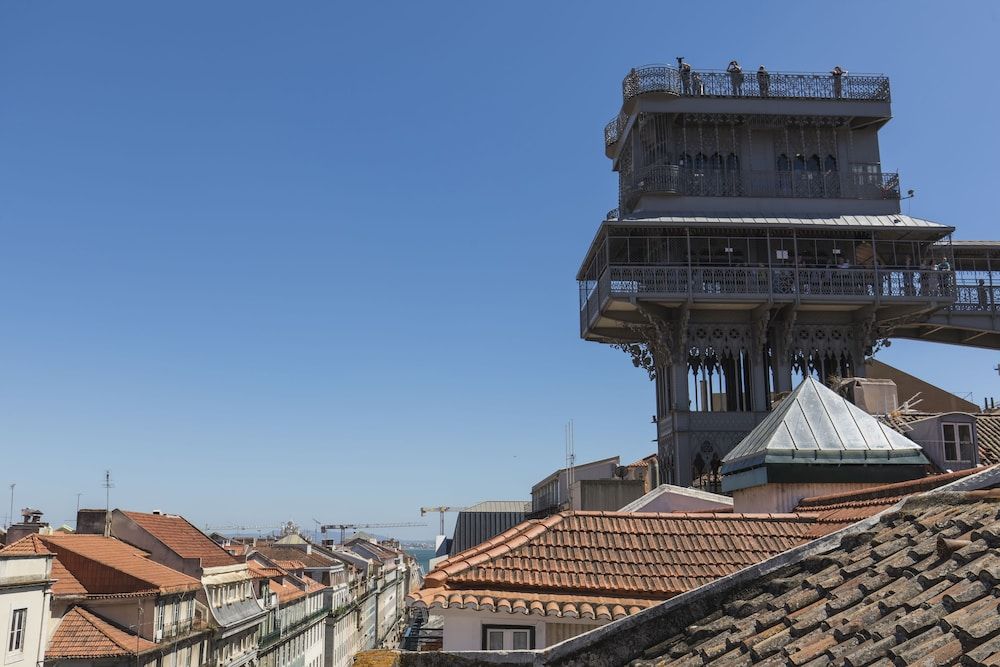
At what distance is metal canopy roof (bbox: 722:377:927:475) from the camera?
18844 mm

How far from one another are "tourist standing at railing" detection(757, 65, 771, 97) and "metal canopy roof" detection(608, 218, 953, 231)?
613cm

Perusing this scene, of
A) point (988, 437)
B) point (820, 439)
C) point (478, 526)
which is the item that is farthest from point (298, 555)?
point (820, 439)

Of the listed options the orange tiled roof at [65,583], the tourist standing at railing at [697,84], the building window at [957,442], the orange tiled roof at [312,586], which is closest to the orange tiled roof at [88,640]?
the orange tiled roof at [65,583]

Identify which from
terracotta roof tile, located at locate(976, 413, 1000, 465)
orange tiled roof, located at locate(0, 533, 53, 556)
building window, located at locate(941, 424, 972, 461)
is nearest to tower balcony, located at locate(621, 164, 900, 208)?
terracotta roof tile, located at locate(976, 413, 1000, 465)

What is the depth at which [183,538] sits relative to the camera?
6325 cm

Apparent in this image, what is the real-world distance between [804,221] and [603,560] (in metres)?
30.7

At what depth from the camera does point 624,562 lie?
521 inches

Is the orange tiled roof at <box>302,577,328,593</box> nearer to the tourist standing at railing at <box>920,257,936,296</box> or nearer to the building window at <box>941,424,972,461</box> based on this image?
the tourist standing at railing at <box>920,257,936,296</box>

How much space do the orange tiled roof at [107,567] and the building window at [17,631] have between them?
10223mm

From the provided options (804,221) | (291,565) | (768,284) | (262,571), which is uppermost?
(804,221)

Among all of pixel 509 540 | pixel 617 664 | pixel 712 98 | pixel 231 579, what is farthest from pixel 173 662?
pixel 617 664

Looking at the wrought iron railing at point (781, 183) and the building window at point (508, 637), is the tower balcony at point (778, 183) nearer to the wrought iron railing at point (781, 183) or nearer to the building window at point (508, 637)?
the wrought iron railing at point (781, 183)

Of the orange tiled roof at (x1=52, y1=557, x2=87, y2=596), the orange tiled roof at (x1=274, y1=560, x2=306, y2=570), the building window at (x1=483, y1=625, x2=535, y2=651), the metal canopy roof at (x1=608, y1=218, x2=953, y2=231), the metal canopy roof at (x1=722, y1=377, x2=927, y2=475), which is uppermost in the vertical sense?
the metal canopy roof at (x1=608, y1=218, x2=953, y2=231)

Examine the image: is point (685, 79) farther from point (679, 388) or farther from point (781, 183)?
point (679, 388)
